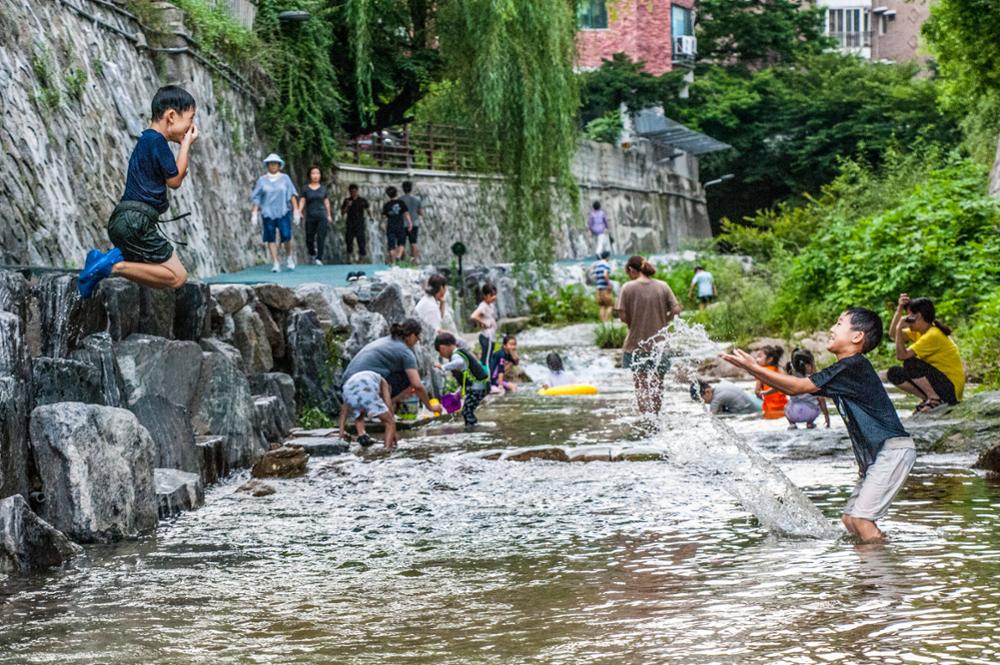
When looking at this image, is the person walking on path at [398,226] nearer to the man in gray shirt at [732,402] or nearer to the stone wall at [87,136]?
the stone wall at [87,136]

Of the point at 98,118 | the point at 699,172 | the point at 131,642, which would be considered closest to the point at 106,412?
the point at 131,642

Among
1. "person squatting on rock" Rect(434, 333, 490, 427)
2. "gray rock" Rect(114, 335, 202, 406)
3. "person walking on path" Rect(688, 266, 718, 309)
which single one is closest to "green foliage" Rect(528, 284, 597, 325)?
"person walking on path" Rect(688, 266, 718, 309)

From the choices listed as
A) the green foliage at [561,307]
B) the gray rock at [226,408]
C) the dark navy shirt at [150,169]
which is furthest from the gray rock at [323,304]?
the green foliage at [561,307]

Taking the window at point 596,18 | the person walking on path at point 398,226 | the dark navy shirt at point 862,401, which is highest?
the window at point 596,18

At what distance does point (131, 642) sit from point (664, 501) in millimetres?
4592

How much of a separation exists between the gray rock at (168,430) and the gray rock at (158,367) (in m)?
0.17

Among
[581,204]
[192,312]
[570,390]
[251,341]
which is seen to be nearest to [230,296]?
[251,341]

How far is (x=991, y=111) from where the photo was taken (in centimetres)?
3238

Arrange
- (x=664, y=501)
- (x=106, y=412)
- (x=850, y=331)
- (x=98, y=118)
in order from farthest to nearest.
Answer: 1. (x=98, y=118)
2. (x=664, y=501)
3. (x=106, y=412)
4. (x=850, y=331)

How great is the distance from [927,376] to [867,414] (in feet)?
19.8

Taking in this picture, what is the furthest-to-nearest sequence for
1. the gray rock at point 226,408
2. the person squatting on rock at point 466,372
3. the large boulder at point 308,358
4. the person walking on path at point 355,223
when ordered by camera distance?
the person walking on path at point 355,223
the large boulder at point 308,358
the person squatting on rock at point 466,372
the gray rock at point 226,408

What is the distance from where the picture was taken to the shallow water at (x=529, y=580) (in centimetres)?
583

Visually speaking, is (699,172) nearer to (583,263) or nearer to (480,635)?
(583,263)

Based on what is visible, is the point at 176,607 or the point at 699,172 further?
the point at 699,172
